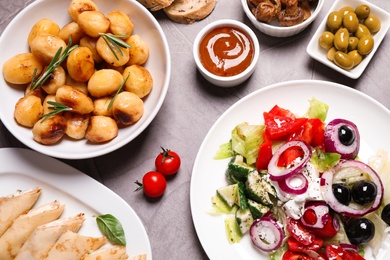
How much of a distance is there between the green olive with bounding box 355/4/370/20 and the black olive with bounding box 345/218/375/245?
111 centimetres

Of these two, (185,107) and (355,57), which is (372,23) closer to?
(355,57)

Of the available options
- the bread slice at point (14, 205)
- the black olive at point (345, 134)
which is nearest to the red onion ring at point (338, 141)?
the black olive at point (345, 134)

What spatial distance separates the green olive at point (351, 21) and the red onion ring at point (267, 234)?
1.12 metres

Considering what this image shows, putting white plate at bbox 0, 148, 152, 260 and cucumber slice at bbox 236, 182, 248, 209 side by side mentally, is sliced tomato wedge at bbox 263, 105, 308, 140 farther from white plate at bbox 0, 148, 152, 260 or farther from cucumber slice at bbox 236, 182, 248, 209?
white plate at bbox 0, 148, 152, 260

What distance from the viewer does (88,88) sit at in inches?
112

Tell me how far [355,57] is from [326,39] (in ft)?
0.60

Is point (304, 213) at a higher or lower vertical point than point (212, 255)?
higher

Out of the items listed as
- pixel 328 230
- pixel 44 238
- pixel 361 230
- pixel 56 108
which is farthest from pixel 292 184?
pixel 44 238

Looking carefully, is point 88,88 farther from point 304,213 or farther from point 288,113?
point 304,213

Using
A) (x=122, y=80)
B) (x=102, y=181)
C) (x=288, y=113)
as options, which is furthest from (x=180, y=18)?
(x=102, y=181)

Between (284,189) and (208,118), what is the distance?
2.16 ft

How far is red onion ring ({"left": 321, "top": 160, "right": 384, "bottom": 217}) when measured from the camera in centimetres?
278

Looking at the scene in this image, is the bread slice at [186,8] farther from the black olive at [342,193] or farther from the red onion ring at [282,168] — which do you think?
the black olive at [342,193]

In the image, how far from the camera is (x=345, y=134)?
285 centimetres
